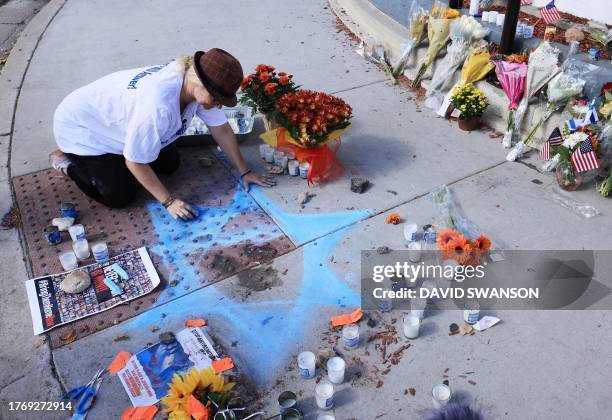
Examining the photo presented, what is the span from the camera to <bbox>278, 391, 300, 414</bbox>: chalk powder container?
7.90 feet

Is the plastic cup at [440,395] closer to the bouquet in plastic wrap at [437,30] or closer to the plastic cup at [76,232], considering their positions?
the plastic cup at [76,232]

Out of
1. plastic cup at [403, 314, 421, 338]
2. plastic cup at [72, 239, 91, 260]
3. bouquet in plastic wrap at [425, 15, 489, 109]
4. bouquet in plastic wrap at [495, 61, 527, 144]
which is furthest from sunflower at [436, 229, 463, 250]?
plastic cup at [72, 239, 91, 260]

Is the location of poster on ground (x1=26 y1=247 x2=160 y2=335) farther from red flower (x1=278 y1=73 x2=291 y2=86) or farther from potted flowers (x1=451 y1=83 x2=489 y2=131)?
potted flowers (x1=451 y1=83 x2=489 y2=131)

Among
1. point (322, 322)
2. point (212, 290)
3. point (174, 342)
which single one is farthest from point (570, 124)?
point (174, 342)

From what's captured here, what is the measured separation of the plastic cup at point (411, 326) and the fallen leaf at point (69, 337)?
1848 millimetres

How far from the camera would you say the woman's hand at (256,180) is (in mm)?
3938

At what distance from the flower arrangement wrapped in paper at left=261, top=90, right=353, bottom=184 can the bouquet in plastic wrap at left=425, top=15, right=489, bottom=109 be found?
1.42 m

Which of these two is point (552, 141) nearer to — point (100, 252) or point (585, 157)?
point (585, 157)

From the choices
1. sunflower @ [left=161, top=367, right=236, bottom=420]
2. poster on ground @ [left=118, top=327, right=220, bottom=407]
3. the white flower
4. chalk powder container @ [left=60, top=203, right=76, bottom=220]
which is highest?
the white flower

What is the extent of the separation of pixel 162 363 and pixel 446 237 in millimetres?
1814

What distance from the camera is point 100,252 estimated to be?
3.30m

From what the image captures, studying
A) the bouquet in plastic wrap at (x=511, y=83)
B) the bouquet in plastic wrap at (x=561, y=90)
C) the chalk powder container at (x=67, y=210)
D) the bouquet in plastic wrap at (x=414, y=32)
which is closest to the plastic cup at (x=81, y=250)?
the chalk powder container at (x=67, y=210)

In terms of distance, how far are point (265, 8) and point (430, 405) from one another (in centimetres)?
627

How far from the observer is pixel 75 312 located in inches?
118
